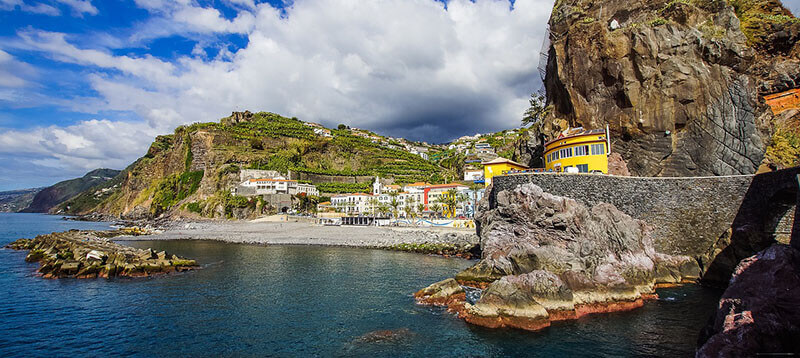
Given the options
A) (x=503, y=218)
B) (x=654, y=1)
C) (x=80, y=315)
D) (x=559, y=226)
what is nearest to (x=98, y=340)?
(x=80, y=315)

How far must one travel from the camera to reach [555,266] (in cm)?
2125

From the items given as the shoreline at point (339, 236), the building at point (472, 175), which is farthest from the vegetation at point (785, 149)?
the building at point (472, 175)

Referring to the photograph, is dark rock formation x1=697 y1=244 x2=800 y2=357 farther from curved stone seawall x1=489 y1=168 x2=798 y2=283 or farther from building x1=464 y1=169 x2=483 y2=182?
building x1=464 y1=169 x2=483 y2=182

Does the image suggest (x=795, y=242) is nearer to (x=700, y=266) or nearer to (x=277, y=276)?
(x=700, y=266)

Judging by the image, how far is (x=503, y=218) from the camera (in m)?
25.7

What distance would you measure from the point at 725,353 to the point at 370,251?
1315 inches

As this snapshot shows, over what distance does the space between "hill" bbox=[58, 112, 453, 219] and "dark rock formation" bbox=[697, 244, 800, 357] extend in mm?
76981

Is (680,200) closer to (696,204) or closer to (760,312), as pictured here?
(696,204)

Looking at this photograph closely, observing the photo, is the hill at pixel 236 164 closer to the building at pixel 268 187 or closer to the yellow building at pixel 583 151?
the building at pixel 268 187

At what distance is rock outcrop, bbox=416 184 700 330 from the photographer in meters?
16.5

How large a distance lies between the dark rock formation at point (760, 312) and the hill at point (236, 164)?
77.0m

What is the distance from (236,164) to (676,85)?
283 ft

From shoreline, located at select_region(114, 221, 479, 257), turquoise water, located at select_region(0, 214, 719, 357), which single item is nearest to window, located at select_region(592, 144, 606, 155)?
turquoise water, located at select_region(0, 214, 719, 357)

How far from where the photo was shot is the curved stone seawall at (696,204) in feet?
64.8
